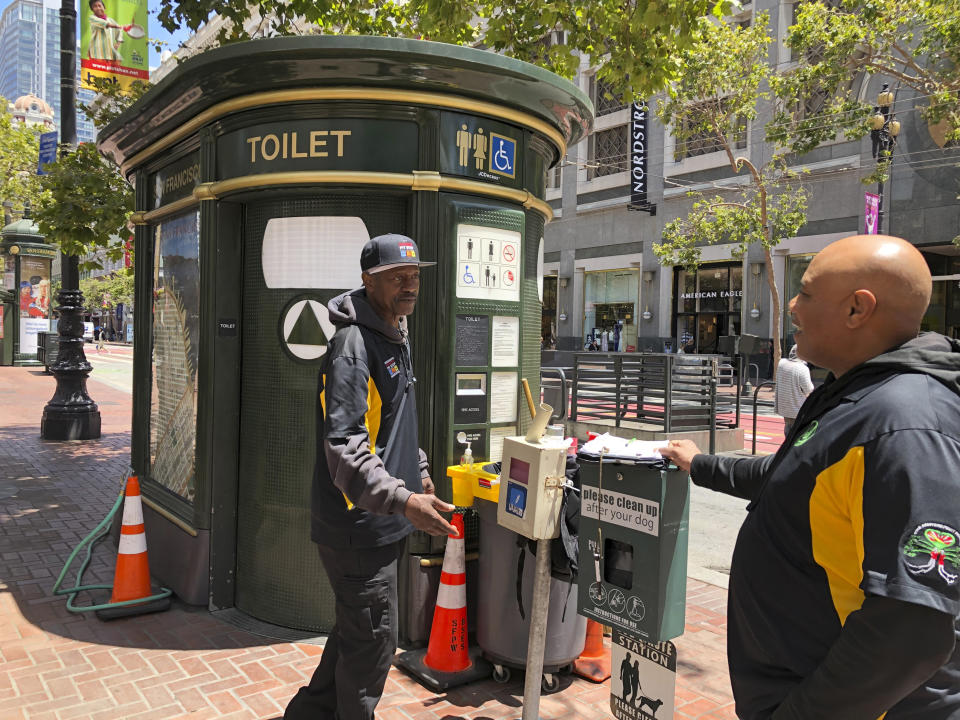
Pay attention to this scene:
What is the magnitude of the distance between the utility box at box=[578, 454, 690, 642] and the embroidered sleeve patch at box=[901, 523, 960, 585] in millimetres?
1357

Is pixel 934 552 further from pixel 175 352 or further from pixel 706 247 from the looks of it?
pixel 706 247

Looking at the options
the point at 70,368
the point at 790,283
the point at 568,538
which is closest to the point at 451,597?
the point at 568,538

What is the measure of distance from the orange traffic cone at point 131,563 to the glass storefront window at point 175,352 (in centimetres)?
38

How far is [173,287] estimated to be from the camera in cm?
555

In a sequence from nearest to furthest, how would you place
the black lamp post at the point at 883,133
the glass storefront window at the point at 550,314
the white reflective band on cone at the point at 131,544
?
the white reflective band on cone at the point at 131,544, the black lamp post at the point at 883,133, the glass storefront window at the point at 550,314

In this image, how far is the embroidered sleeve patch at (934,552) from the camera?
55.0 inches

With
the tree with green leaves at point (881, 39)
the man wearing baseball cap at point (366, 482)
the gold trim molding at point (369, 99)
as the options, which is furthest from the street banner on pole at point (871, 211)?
the man wearing baseball cap at point (366, 482)

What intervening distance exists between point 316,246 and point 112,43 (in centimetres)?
735

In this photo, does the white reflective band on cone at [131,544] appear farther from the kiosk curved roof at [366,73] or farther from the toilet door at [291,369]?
the kiosk curved roof at [366,73]

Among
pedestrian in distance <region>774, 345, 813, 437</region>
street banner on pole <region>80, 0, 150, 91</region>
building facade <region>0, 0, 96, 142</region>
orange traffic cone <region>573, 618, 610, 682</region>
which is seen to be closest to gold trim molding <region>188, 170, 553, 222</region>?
orange traffic cone <region>573, 618, 610, 682</region>

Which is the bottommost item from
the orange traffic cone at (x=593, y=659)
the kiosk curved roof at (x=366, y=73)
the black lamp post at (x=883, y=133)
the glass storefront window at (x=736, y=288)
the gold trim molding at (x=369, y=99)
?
the orange traffic cone at (x=593, y=659)

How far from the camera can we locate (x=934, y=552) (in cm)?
140

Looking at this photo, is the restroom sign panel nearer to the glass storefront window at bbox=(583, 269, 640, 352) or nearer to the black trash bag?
the black trash bag

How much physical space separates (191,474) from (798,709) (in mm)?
4416
